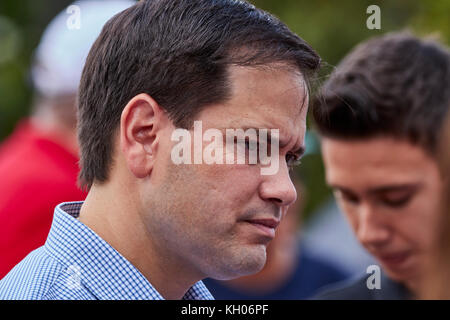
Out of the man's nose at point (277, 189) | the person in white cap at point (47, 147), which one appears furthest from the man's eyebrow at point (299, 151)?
the person in white cap at point (47, 147)

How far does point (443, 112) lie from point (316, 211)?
530 centimetres

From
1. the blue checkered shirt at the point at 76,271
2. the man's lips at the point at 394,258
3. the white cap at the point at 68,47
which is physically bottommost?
the blue checkered shirt at the point at 76,271

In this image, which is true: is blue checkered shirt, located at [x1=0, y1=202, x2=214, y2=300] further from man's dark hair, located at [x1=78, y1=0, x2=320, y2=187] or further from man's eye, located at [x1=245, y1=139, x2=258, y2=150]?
man's eye, located at [x1=245, y1=139, x2=258, y2=150]

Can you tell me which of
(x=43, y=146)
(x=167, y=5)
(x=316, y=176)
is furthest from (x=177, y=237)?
(x=316, y=176)

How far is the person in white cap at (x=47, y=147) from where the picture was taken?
12.0ft

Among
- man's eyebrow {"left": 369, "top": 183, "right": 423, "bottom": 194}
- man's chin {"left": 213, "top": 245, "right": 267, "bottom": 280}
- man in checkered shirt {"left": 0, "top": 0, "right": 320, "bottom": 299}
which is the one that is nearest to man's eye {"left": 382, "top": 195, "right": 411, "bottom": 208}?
man's eyebrow {"left": 369, "top": 183, "right": 423, "bottom": 194}

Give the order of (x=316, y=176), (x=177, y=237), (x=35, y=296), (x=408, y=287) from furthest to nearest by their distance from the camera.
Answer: (x=316, y=176) < (x=408, y=287) < (x=177, y=237) < (x=35, y=296)

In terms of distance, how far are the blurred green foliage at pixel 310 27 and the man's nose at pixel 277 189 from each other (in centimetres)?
459

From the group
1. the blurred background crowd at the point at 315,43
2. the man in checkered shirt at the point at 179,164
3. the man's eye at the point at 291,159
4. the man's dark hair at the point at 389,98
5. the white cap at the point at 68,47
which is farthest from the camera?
the blurred background crowd at the point at 315,43

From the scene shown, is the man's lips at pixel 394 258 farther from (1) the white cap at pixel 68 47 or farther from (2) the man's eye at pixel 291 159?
(1) the white cap at pixel 68 47

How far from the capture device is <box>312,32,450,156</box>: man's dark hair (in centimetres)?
321

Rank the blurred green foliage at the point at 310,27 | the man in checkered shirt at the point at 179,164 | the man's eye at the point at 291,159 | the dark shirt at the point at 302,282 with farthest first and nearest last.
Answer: the blurred green foliage at the point at 310,27
the dark shirt at the point at 302,282
the man's eye at the point at 291,159
the man in checkered shirt at the point at 179,164

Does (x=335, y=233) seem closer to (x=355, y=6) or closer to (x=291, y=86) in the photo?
(x=355, y=6)

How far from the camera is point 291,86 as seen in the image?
7.02 feet
